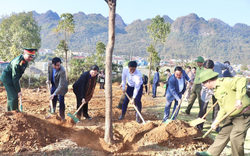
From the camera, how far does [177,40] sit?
418ft

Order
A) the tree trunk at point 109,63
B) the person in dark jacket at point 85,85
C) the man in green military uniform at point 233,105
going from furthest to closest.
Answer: the person in dark jacket at point 85,85
the tree trunk at point 109,63
the man in green military uniform at point 233,105

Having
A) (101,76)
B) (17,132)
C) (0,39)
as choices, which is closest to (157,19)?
(101,76)

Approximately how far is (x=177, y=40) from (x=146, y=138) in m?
133

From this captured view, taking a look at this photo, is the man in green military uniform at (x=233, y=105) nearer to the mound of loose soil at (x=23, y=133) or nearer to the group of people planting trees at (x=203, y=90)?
the group of people planting trees at (x=203, y=90)

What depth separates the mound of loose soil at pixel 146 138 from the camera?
3307mm

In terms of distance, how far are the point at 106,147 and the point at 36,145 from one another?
1211 mm

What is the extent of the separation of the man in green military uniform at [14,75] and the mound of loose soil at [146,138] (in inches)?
62.0

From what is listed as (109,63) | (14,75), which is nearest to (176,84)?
(109,63)

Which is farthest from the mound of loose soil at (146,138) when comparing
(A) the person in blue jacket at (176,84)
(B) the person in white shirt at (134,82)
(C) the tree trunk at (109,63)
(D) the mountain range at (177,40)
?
(D) the mountain range at (177,40)

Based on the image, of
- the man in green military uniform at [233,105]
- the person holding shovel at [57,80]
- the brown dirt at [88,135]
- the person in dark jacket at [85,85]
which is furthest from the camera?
the person in dark jacket at [85,85]

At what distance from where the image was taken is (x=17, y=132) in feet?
9.78

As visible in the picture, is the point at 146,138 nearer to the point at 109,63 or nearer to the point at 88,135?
the point at 88,135

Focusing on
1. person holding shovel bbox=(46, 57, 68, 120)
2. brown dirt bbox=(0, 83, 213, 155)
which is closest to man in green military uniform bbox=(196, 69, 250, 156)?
brown dirt bbox=(0, 83, 213, 155)

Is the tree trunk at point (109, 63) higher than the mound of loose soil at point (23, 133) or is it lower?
higher
